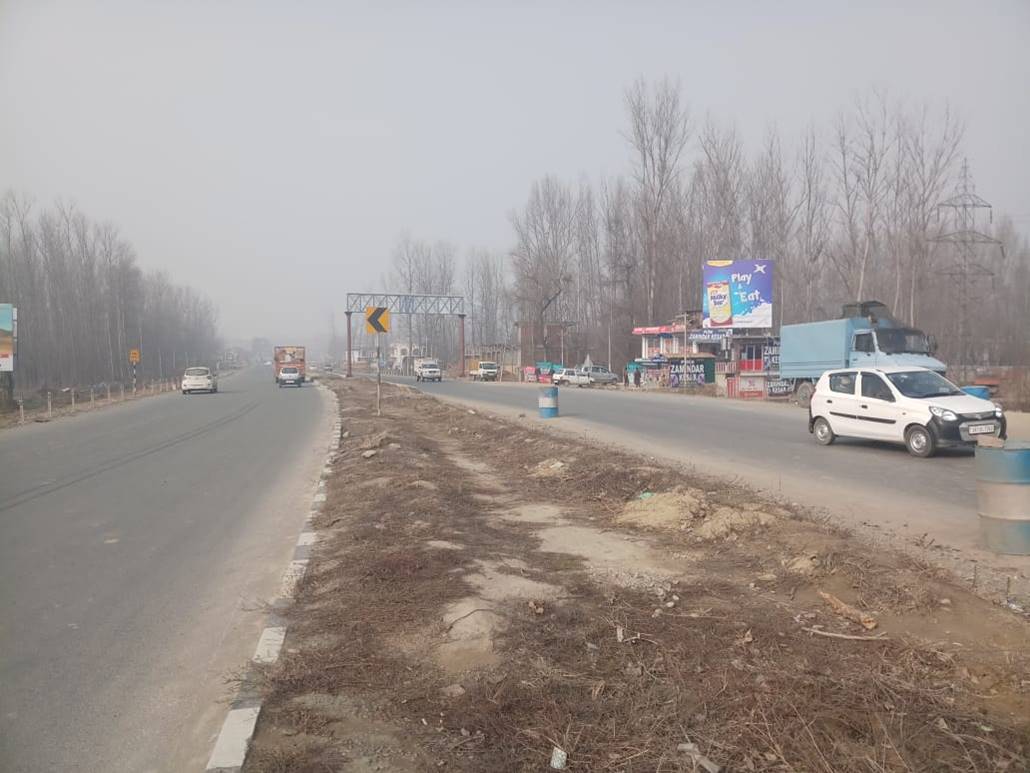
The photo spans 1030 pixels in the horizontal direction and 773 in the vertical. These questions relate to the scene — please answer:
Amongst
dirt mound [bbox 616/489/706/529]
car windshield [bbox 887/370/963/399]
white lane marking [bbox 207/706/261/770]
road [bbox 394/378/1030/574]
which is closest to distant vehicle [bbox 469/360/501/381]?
road [bbox 394/378/1030/574]

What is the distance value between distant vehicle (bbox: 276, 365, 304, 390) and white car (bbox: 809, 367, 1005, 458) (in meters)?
45.1

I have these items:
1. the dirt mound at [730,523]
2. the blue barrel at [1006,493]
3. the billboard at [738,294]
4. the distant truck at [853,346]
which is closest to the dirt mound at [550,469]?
the dirt mound at [730,523]

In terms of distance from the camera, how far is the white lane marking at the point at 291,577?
605 cm

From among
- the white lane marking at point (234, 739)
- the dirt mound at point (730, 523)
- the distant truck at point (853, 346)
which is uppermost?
the distant truck at point (853, 346)

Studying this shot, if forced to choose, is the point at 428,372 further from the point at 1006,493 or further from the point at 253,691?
the point at 253,691

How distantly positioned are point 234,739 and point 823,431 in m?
14.1

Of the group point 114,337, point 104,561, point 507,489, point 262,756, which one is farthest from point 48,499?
point 114,337

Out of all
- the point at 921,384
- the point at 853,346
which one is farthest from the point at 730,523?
the point at 853,346

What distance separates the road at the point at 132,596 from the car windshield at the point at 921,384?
10.7 meters

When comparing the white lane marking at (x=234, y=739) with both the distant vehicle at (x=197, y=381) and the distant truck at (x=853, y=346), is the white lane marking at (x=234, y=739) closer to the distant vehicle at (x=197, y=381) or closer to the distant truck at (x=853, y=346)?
the distant truck at (x=853, y=346)

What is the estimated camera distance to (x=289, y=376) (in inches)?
2151

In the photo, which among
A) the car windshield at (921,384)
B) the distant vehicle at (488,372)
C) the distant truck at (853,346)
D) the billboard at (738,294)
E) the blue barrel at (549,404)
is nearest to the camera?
the car windshield at (921,384)

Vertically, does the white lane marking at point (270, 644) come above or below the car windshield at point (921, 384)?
below

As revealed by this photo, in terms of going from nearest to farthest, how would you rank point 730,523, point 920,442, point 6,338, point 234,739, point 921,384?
point 234,739
point 730,523
point 920,442
point 921,384
point 6,338
